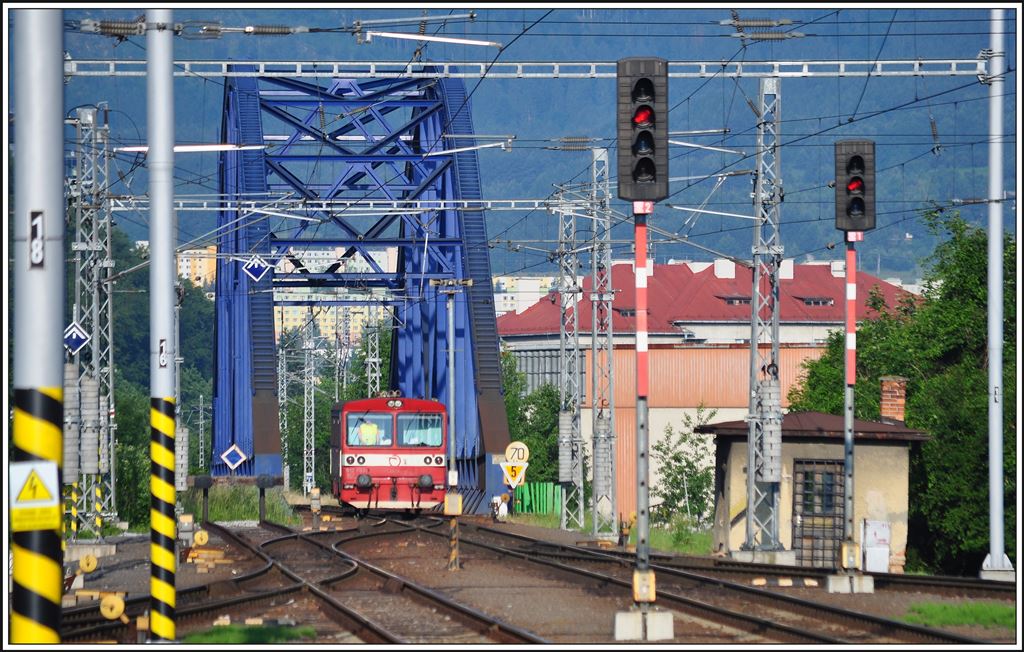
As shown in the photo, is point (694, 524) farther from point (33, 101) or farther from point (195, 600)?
point (33, 101)

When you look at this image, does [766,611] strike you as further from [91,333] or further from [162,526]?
[91,333]

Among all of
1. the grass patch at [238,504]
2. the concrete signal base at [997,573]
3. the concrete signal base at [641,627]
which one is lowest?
the grass patch at [238,504]

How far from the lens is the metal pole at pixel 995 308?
80.5ft

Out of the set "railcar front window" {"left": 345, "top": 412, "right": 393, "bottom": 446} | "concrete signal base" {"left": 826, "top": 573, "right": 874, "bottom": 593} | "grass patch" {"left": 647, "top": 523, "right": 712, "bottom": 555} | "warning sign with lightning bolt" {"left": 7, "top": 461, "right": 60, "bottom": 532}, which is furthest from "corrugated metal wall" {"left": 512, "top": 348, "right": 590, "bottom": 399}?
"warning sign with lightning bolt" {"left": 7, "top": 461, "right": 60, "bottom": 532}

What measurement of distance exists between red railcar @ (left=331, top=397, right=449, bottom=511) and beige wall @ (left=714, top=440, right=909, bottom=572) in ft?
32.3

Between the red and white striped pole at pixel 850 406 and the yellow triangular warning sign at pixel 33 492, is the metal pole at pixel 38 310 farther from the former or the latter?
the red and white striped pole at pixel 850 406

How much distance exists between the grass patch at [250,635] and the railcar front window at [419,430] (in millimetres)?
22977

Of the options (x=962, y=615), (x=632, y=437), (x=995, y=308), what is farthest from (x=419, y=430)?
(x=632, y=437)

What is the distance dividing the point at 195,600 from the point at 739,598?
22.3 feet

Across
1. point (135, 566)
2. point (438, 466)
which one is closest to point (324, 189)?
point (438, 466)

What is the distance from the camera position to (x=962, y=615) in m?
18.1

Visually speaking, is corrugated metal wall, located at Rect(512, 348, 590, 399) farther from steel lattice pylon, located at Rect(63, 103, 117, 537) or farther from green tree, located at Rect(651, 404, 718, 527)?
steel lattice pylon, located at Rect(63, 103, 117, 537)

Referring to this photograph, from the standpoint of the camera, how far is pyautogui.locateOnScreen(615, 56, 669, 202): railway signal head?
15.6 m

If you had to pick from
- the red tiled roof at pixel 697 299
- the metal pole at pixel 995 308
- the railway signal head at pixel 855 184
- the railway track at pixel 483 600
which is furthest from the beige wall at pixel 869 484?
the red tiled roof at pixel 697 299
